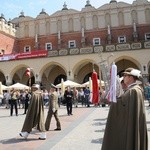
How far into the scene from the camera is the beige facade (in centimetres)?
3228

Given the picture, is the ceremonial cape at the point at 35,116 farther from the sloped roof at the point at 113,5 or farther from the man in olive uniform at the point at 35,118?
the sloped roof at the point at 113,5

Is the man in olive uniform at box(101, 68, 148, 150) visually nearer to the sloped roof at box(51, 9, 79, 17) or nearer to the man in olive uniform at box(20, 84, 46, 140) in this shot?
the man in olive uniform at box(20, 84, 46, 140)

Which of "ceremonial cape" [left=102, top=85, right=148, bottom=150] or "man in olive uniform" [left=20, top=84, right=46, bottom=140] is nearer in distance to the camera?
"ceremonial cape" [left=102, top=85, right=148, bottom=150]

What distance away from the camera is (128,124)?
4.15m

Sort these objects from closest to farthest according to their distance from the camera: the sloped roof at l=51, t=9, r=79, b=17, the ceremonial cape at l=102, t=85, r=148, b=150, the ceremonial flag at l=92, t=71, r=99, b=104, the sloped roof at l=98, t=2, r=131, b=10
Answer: the ceremonial cape at l=102, t=85, r=148, b=150 < the ceremonial flag at l=92, t=71, r=99, b=104 < the sloped roof at l=98, t=2, r=131, b=10 < the sloped roof at l=51, t=9, r=79, b=17

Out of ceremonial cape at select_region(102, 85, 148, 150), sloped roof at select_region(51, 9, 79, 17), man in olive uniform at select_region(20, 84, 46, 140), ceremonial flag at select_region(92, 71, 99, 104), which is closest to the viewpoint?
ceremonial cape at select_region(102, 85, 148, 150)

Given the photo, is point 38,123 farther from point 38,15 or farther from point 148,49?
point 38,15

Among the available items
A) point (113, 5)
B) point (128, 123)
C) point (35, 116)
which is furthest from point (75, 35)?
point (128, 123)

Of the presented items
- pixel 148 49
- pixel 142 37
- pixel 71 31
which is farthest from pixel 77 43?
pixel 148 49

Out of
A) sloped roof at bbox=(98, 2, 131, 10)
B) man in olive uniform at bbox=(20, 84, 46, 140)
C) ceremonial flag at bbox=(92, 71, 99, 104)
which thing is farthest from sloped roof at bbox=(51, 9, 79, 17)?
man in olive uniform at bbox=(20, 84, 46, 140)

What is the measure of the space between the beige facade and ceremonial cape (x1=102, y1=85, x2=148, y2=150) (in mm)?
26774

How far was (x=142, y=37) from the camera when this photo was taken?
38.4 meters

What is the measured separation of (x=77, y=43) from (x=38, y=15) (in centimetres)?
684

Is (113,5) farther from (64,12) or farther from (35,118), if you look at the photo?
(35,118)
